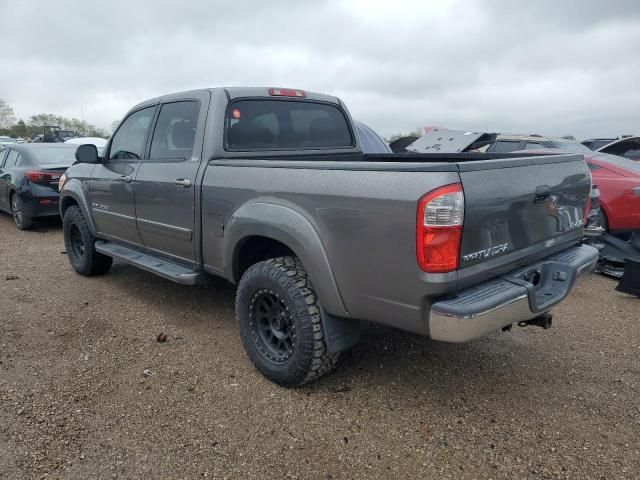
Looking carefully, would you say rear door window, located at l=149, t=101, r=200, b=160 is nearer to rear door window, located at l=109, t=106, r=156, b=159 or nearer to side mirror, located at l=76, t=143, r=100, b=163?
rear door window, located at l=109, t=106, r=156, b=159

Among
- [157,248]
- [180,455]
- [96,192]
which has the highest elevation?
[96,192]

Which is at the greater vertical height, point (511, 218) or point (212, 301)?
point (511, 218)

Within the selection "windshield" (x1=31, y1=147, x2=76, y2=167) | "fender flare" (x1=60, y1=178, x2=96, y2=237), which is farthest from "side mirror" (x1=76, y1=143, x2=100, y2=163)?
"windshield" (x1=31, y1=147, x2=76, y2=167)

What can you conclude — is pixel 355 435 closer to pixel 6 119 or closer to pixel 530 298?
pixel 530 298

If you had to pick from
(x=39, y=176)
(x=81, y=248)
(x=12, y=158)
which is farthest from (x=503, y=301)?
(x=12, y=158)

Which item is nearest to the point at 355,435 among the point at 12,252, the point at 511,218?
the point at 511,218

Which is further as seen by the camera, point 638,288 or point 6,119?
point 6,119

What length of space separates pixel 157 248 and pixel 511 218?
2.90 meters

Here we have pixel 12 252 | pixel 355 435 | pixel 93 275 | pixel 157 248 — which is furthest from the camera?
pixel 12 252

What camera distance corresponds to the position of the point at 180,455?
254cm

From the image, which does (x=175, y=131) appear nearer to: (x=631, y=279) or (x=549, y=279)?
(x=549, y=279)

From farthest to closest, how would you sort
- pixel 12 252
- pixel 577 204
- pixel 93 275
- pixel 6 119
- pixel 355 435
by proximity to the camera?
pixel 6 119 < pixel 12 252 < pixel 93 275 < pixel 577 204 < pixel 355 435

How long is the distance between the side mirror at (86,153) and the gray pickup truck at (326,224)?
3 cm

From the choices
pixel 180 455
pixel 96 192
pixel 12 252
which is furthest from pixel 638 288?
pixel 12 252
